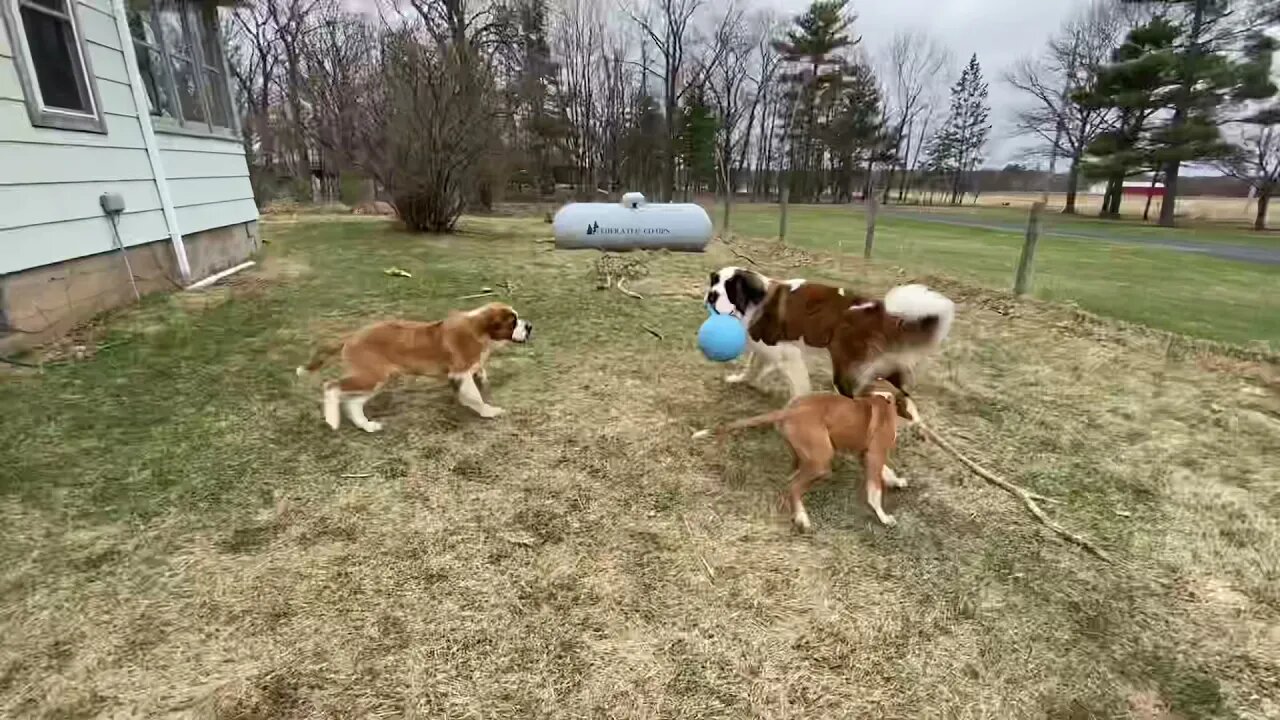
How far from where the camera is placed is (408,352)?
11.2ft

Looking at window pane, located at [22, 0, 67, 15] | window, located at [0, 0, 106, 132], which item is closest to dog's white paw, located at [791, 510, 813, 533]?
window, located at [0, 0, 106, 132]

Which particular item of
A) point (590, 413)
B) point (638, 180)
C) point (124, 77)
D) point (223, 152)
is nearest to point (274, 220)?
point (223, 152)

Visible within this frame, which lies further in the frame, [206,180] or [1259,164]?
[1259,164]

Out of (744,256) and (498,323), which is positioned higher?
(498,323)

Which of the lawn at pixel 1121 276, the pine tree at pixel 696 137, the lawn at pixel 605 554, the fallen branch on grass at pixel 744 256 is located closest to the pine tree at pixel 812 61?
the pine tree at pixel 696 137

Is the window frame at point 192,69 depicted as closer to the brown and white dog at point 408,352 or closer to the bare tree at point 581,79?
the brown and white dog at point 408,352

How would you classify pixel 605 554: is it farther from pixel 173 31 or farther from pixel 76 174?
pixel 173 31

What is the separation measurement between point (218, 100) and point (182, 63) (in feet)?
2.67

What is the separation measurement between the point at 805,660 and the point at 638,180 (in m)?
34.6

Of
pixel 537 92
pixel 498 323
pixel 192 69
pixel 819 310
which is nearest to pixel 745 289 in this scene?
pixel 819 310

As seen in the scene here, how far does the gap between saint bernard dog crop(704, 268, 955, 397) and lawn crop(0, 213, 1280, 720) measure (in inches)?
19.3

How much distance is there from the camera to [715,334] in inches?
152

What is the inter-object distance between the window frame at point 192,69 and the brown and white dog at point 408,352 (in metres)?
4.90

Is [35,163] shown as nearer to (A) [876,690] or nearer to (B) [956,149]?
(A) [876,690]
